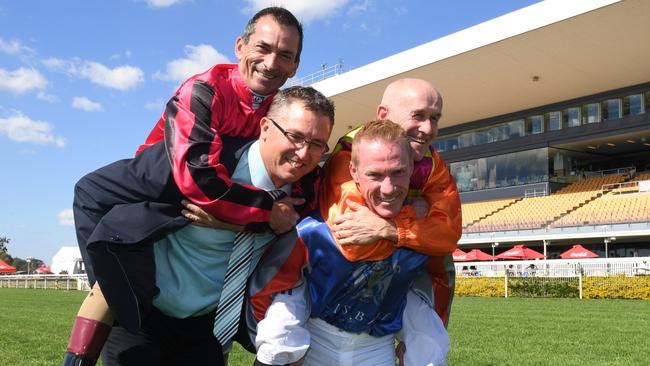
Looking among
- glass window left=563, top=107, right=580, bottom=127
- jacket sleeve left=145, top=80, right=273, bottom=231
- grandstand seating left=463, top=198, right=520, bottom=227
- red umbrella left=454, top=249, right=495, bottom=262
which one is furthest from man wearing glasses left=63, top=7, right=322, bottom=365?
glass window left=563, top=107, right=580, bottom=127

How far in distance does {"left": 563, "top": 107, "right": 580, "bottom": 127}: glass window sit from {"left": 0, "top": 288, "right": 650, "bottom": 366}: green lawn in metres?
23.1

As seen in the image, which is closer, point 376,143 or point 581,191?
point 376,143

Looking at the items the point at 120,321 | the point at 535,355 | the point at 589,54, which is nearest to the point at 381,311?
the point at 120,321

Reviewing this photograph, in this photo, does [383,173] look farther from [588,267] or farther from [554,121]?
[554,121]

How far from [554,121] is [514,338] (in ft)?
96.0

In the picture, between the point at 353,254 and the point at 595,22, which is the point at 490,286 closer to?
the point at 595,22

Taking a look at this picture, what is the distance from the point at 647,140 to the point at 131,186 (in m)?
36.9

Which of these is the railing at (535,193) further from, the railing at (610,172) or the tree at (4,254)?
the tree at (4,254)

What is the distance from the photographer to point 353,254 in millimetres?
2254

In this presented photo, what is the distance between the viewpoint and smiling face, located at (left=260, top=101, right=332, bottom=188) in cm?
225

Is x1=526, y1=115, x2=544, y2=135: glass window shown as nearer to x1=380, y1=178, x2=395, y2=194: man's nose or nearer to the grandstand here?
the grandstand

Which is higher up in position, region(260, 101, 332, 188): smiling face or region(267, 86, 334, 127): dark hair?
region(267, 86, 334, 127): dark hair

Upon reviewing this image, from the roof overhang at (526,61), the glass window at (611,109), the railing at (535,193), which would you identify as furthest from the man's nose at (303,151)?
the railing at (535,193)

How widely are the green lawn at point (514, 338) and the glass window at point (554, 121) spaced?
77.8 feet
